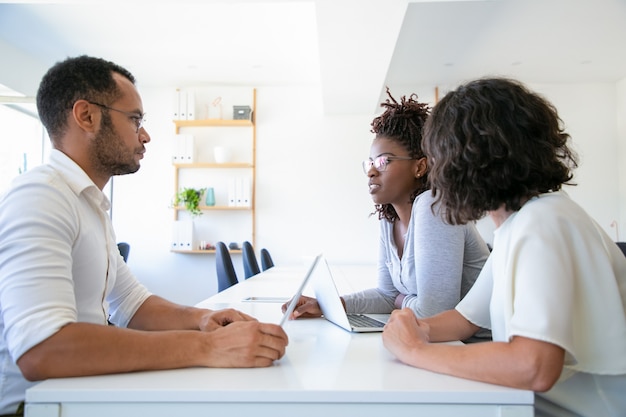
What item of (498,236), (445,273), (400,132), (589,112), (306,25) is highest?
(306,25)

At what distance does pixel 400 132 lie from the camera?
5.47 ft

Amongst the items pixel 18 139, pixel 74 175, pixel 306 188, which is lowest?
pixel 74 175

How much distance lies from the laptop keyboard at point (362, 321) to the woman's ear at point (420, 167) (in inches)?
20.0

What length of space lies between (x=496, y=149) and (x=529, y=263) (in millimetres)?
232

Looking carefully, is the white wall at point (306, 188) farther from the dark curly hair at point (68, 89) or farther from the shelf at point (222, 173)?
the dark curly hair at point (68, 89)

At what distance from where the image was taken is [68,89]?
4.01ft

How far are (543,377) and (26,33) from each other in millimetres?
5100

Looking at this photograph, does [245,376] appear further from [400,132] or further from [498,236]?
[400,132]

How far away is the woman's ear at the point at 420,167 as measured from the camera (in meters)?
1.64

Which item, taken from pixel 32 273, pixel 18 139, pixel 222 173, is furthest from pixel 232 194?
pixel 32 273

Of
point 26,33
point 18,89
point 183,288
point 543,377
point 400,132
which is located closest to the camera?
point 543,377

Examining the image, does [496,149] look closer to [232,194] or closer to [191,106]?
[232,194]

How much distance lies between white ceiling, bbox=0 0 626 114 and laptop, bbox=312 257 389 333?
2.36 metres

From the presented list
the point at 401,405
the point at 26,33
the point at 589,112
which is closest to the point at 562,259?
the point at 401,405
